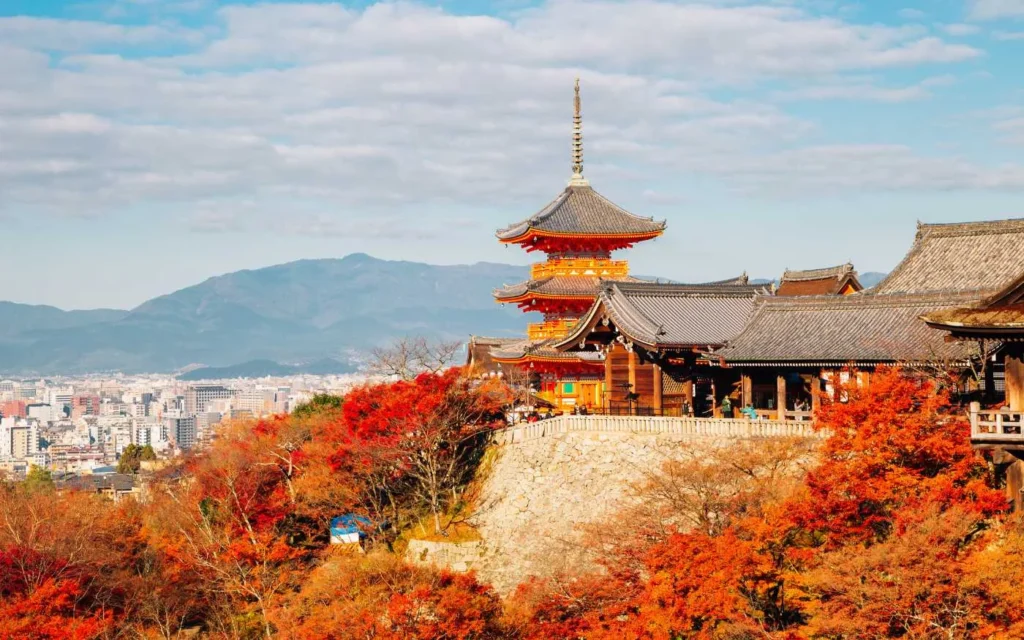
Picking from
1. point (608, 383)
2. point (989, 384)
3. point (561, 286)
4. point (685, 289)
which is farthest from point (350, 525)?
point (989, 384)

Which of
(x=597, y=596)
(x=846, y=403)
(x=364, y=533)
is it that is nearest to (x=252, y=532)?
(x=364, y=533)

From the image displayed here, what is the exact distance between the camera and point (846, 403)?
28.7 m

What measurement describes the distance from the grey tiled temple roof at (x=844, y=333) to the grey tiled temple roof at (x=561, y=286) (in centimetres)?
1156

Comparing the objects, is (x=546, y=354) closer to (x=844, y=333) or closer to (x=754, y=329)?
(x=754, y=329)

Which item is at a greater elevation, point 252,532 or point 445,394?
point 445,394

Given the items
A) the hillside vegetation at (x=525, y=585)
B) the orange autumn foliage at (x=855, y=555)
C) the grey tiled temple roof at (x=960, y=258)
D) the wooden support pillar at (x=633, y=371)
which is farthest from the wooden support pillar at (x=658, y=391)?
the orange autumn foliage at (x=855, y=555)

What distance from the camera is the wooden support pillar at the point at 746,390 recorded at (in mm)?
36125

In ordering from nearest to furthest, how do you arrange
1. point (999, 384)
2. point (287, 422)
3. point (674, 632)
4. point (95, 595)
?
point (674, 632)
point (999, 384)
point (95, 595)
point (287, 422)

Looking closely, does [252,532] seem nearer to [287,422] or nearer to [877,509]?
[287,422]

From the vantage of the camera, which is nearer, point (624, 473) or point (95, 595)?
point (624, 473)

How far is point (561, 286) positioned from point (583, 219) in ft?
9.66

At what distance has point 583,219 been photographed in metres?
50.5

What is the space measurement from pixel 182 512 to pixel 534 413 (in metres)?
11.7

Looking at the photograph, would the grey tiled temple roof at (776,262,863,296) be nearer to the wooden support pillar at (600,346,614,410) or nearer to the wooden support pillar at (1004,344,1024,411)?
the wooden support pillar at (600,346,614,410)
